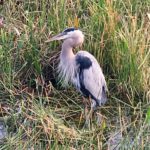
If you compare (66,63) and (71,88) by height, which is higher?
(66,63)

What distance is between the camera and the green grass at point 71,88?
3.64m

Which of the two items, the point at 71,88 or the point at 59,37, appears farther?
the point at 71,88

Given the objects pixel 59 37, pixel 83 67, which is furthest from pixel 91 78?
pixel 59 37

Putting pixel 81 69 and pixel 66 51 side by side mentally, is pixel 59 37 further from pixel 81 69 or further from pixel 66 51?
pixel 81 69

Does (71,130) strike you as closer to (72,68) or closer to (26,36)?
(72,68)

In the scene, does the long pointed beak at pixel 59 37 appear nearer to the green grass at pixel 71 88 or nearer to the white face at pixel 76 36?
the white face at pixel 76 36

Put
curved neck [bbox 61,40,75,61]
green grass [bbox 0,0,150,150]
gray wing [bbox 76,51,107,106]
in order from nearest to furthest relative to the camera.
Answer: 1. green grass [bbox 0,0,150,150]
2. gray wing [bbox 76,51,107,106]
3. curved neck [bbox 61,40,75,61]

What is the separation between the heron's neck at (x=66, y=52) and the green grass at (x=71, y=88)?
171 mm

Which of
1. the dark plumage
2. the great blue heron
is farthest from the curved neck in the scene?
the dark plumage

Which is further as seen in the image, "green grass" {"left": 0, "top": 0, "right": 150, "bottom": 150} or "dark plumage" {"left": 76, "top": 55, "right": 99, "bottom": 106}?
"dark plumage" {"left": 76, "top": 55, "right": 99, "bottom": 106}

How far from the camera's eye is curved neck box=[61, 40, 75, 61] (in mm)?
4289

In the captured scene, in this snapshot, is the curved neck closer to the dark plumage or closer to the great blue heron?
the great blue heron

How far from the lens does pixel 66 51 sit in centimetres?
431

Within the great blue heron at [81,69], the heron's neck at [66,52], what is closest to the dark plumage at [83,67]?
the great blue heron at [81,69]
